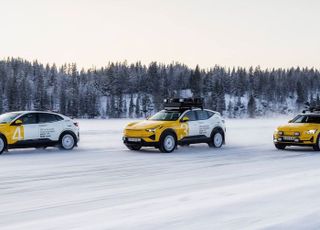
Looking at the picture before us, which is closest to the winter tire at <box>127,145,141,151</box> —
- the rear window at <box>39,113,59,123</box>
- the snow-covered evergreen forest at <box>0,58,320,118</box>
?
the rear window at <box>39,113,59,123</box>

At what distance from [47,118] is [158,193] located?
10.4 meters

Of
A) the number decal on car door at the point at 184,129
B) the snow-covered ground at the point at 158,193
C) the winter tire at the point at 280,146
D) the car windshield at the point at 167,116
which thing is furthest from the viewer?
the winter tire at the point at 280,146

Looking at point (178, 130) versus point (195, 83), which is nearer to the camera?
point (178, 130)

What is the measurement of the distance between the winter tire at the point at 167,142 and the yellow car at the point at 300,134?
13.4 feet

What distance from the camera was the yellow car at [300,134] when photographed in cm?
1878

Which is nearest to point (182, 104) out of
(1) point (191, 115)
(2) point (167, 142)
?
(1) point (191, 115)

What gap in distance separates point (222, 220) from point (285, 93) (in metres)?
197

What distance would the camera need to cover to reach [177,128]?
18688 millimetres

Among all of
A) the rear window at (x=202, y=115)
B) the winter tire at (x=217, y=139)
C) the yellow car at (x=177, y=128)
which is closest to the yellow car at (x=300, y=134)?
the winter tire at (x=217, y=139)

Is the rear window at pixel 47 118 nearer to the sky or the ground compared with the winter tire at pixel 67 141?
nearer to the sky

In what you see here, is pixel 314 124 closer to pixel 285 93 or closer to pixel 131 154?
pixel 131 154

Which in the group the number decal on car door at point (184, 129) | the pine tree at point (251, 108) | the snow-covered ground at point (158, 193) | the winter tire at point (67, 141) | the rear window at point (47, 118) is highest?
Result: the pine tree at point (251, 108)

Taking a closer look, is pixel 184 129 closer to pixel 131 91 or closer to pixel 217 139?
pixel 217 139

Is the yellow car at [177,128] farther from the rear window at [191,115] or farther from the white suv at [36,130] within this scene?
the white suv at [36,130]
